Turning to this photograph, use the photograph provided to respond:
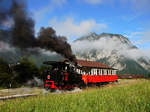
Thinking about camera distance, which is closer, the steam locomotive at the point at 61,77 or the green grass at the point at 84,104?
the green grass at the point at 84,104

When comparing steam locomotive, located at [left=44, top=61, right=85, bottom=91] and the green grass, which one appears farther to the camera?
steam locomotive, located at [left=44, top=61, right=85, bottom=91]

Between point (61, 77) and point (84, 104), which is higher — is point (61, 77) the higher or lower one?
the higher one

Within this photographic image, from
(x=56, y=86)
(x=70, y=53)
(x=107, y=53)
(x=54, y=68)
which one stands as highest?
(x=107, y=53)

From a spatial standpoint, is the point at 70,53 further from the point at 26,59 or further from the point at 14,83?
the point at 14,83

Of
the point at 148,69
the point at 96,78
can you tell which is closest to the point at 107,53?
the point at 148,69

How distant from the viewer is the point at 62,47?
17.2m

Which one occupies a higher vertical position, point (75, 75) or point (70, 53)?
point (70, 53)

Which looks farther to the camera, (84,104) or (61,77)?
(61,77)

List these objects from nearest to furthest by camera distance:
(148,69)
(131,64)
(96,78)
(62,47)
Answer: (62,47) → (96,78) → (131,64) → (148,69)

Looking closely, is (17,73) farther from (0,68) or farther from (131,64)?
(131,64)

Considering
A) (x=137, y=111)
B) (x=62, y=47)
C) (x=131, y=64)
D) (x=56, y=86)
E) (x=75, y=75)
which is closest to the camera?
(x=137, y=111)

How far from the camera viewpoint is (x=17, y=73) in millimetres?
17797

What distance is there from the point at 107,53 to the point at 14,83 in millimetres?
180864

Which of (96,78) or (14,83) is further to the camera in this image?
(96,78)
